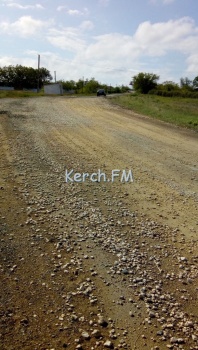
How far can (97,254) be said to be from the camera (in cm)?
411

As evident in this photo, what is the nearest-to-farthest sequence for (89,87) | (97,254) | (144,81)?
(97,254) → (144,81) → (89,87)

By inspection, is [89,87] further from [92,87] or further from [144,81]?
[144,81]

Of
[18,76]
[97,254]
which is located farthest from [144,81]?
[97,254]

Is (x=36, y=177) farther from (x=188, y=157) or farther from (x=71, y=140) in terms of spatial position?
(x=188, y=157)

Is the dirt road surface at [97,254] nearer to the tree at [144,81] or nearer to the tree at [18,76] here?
the tree at [144,81]

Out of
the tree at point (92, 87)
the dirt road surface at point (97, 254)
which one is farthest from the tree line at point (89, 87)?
the dirt road surface at point (97, 254)

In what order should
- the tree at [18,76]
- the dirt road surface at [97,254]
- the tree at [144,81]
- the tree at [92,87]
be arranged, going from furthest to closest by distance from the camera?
the tree at [18,76] < the tree at [92,87] < the tree at [144,81] < the dirt road surface at [97,254]

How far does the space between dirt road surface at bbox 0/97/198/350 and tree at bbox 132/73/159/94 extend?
6217cm

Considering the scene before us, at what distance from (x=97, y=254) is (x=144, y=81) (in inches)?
2647

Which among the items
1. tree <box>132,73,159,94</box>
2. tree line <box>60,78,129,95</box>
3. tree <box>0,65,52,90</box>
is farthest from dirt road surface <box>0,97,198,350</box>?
tree <box>0,65,52,90</box>

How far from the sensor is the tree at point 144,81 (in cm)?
6625

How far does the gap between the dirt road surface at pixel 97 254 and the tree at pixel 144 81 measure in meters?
62.2

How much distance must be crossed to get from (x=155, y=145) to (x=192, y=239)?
256 inches

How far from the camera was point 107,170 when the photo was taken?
758 centimetres
